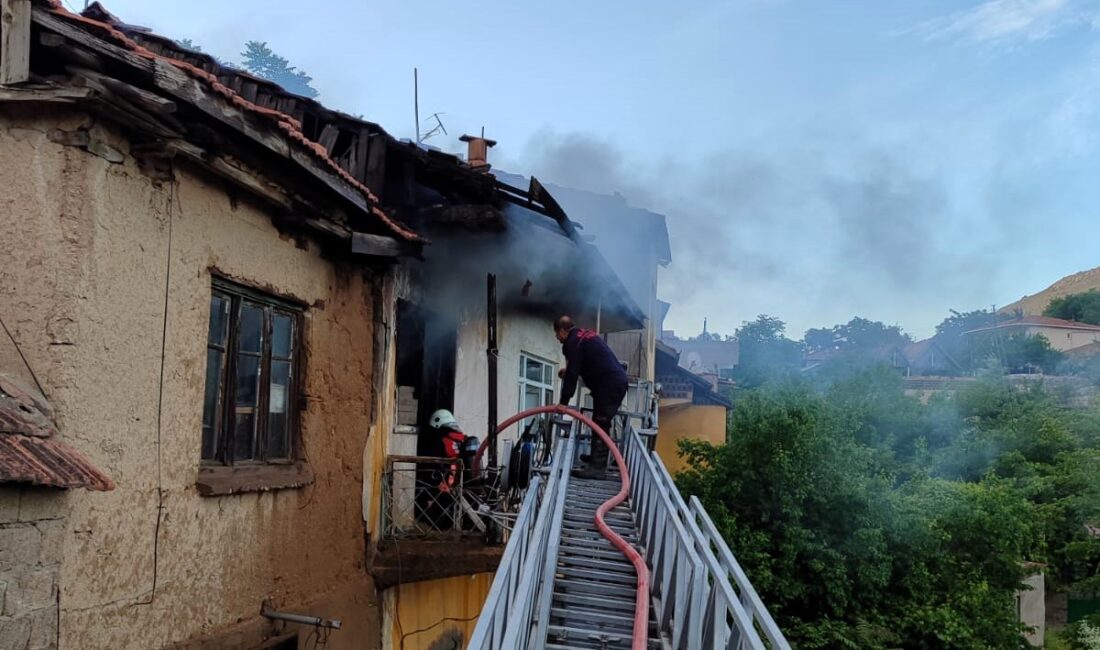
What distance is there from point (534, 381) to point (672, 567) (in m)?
7.68

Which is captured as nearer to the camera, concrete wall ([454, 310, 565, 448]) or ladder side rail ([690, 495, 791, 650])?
ladder side rail ([690, 495, 791, 650])

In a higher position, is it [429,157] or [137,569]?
[429,157]

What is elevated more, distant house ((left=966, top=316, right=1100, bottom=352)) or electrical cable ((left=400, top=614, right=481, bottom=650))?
distant house ((left=966, top=316, right=1100, bottom=352))

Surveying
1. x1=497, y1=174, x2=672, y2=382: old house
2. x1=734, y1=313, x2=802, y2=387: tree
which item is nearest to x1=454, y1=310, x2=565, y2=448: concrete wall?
x1=497, y1=174, x2=672, y2=382: old house

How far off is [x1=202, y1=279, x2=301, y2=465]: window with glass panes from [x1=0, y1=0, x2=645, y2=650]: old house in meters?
0.02

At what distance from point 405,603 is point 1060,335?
73.7m

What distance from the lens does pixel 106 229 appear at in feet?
15.7

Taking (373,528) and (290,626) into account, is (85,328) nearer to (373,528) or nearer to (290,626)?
(290,626)

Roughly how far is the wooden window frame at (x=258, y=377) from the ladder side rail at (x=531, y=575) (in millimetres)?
2218

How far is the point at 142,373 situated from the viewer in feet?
16.8

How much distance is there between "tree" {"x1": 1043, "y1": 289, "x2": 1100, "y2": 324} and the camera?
74.3 metres

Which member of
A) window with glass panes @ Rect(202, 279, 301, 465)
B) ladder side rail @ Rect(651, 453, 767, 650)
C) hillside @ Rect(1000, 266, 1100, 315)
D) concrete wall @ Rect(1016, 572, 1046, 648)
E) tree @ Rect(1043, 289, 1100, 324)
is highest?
hillside @ Rect(1000, 266, 1100, 315)

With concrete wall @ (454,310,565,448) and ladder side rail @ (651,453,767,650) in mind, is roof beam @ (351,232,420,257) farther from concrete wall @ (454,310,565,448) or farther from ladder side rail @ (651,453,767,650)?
ladder side rail @ (651,453,767,650)

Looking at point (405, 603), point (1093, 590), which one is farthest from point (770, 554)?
point (1093, 590)
